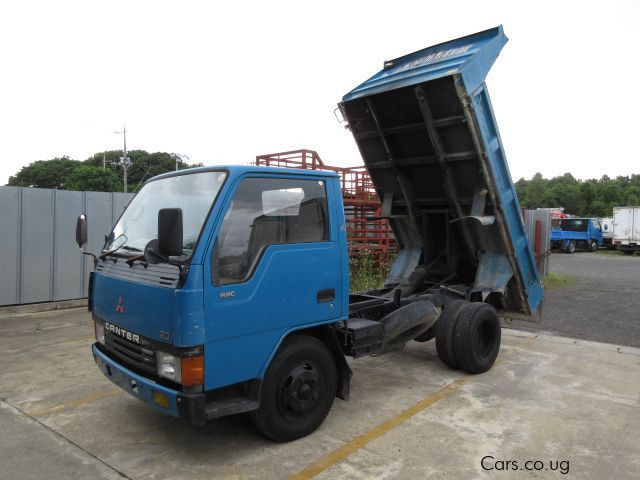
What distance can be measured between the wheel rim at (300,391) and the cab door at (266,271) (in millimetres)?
332

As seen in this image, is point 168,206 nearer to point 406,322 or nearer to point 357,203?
point 406,322

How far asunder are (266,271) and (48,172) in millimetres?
73480

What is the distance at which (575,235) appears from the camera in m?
30.0

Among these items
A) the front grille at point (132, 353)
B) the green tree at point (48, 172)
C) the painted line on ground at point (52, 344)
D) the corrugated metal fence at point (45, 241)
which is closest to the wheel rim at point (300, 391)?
the front grille at point (132, 353)

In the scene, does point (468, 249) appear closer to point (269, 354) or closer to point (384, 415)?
point (384, 415)

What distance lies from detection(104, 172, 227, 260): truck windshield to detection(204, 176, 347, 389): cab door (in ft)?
0.60

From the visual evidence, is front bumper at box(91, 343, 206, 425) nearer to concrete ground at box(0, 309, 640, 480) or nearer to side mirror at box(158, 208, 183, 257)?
concrete ground at box(0, 309, 640, 480)

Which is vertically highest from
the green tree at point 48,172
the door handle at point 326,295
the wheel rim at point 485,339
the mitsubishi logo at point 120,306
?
the green tree at point 48,172

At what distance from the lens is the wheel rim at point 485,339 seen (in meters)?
5.64

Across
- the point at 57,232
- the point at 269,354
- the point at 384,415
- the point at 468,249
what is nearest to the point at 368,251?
the point at 468,249

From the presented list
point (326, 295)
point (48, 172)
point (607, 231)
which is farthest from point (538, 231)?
point (48, 172)

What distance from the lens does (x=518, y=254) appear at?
234 inches

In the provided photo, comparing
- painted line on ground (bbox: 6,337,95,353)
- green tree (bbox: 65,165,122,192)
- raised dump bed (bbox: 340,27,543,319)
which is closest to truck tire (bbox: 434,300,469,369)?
raised dump bed (bbox: 340,27,543,319)

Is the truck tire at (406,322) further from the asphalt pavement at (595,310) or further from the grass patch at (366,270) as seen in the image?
the grass patch at (366,270)
